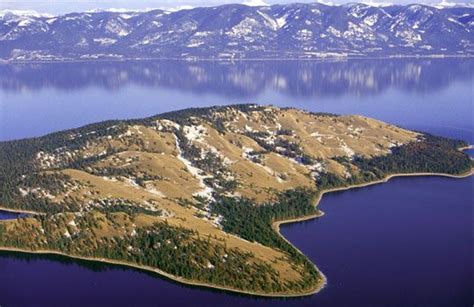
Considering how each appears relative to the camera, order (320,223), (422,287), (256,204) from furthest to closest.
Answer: (256,204)
(320,223)
(422,287)

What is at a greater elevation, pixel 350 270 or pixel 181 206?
pixel 181 206

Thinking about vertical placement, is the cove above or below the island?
below

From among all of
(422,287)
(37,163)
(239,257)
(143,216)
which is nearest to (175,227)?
(143,216)

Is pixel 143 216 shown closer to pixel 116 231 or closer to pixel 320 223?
pixel 116 231

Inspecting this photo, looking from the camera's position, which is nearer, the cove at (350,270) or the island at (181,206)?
the cove at (350,270)

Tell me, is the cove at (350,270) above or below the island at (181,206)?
below

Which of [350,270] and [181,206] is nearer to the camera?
[350,270]

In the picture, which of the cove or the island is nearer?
the cove

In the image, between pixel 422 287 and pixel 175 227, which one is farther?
pixel 175 227
